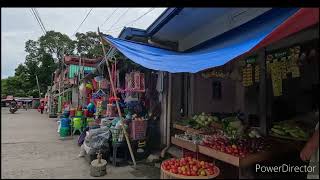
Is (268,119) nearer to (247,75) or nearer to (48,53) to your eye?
(247,75)

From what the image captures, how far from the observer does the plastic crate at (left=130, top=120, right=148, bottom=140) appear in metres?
6.32

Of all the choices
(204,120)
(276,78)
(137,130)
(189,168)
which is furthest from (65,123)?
(276,78)

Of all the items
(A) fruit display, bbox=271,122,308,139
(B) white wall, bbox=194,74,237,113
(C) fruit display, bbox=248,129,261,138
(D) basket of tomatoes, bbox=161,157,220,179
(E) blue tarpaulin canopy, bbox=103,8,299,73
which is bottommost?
(D) basket of tomatoes, bbox=161,157,220,179

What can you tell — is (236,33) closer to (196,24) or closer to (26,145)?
(196,24)

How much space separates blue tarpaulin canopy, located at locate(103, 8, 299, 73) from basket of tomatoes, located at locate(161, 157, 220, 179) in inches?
49.9

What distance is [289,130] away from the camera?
4344mm

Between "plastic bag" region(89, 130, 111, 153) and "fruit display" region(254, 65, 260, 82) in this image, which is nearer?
"fruit display" region(254, 65, 260, 82)

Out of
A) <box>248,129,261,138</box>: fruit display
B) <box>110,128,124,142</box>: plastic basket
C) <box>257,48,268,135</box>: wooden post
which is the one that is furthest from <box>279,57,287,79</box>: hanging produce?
<box>110,128,124,142</box>: plastic basket

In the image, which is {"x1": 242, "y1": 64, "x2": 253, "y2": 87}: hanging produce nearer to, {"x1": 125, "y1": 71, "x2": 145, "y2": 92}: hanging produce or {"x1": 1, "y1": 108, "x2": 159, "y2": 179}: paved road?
{"x1": 1, "y1": 108, "x2": 159, "y2": 179}: paved road

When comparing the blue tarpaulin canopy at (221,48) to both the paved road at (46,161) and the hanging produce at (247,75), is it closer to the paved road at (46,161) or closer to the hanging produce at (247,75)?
the hanging produce at (247,75)

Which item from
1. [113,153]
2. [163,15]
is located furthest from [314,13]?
[113,153]

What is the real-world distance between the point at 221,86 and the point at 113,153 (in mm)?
3248

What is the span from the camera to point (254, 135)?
4.63m

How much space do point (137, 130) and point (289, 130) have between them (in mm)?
3194
